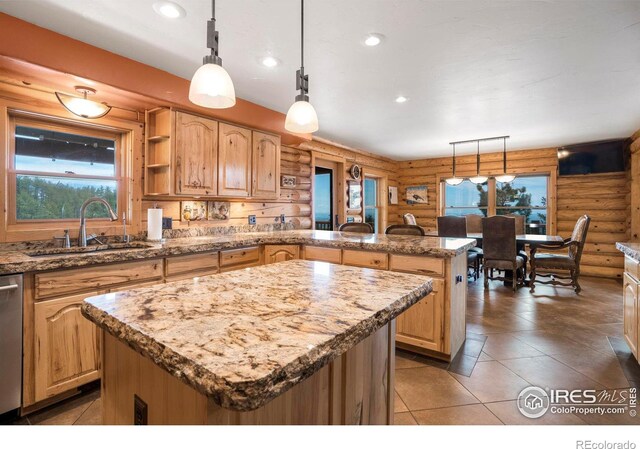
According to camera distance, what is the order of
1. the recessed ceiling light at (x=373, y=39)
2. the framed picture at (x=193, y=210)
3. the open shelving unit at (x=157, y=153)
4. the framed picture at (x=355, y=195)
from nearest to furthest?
the recessed ceiling light at (x=373, y=39) < the open shelving unit at (x=157, y=153) < the framed picture at (x=193, y=210) < the framed picture at (x=355, y=195)

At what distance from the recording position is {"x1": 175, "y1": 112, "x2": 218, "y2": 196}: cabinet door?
2.93 m

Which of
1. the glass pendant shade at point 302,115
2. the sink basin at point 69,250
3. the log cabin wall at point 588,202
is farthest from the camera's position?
the log cabin wall at point 588,202

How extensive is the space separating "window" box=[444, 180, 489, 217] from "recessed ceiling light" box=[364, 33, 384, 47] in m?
5.49

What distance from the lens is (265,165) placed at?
3787mm

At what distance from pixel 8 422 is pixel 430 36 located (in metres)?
3.56

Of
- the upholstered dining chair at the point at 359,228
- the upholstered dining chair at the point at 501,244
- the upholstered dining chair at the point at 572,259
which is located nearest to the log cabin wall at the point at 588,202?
the upholstered dining chair at the point at 572,259

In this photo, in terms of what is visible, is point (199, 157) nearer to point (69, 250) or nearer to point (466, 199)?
point (69, 250)

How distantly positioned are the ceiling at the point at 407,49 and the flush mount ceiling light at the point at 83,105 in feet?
1.31

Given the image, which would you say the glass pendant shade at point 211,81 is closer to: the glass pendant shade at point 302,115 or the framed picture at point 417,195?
the glass pendant shade at point 302,115

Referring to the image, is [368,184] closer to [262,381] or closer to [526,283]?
[526,283]

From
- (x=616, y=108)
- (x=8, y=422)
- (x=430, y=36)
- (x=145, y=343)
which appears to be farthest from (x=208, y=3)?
(x=616, y=108)

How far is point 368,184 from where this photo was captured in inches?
282

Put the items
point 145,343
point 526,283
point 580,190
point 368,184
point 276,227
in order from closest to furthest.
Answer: point 145,343
point 276,227
point 526,283
point 580,190
point 368,184

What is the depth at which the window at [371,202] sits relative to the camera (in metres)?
7.11
